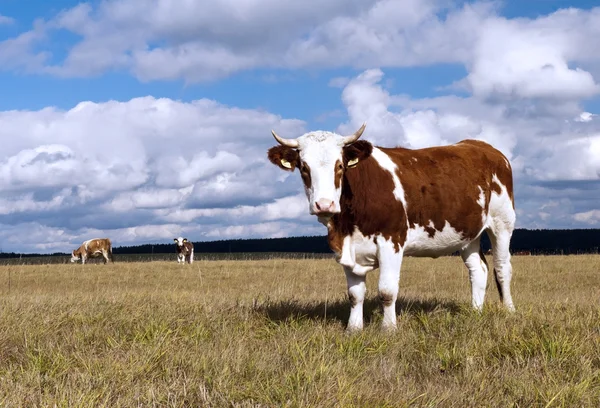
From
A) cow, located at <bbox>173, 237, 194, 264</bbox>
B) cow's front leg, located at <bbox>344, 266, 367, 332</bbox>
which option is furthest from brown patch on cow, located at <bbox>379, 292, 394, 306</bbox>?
cow, located at <bbox>173, 237, 194, 264</bbox>

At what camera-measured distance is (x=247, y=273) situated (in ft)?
76.1

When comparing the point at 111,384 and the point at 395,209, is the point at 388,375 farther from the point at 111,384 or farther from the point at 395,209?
the point at 395,209

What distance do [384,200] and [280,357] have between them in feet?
9.21

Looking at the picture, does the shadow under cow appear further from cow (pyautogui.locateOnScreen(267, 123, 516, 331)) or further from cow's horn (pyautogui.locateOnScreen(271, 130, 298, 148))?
cow's horn (pyautogui.locateOnScreen(271, 130, 298, 148))

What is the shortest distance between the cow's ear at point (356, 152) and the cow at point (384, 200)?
12 millimetres

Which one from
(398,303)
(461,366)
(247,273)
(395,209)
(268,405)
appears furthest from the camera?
(247,273)

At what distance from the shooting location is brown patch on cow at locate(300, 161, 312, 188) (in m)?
7.14

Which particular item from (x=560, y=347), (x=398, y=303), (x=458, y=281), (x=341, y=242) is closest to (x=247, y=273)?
(x=458, y=281)

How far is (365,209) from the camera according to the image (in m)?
7.55

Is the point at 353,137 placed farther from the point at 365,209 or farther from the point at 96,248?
the point at 96,248

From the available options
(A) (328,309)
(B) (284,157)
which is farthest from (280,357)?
(A) (328,309)

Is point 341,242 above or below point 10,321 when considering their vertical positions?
above

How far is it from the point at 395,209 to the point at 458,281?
10617 mm

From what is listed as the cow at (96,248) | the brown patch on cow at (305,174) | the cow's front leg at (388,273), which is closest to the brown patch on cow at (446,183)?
the cow's front leg at (388,273)
